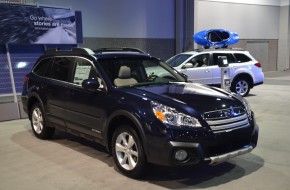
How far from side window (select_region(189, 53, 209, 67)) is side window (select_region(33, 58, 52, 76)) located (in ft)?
18.9

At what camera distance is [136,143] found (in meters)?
4.34

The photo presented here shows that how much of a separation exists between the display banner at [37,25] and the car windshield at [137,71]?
5.02m

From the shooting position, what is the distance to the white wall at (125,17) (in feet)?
44.3

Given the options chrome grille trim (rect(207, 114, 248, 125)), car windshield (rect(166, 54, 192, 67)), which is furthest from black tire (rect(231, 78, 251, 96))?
chrome grille trim (rect(207, 114, 248, 125))

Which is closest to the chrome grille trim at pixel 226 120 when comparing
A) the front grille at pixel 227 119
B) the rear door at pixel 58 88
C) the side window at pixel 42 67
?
the front grille at pixel 227 119

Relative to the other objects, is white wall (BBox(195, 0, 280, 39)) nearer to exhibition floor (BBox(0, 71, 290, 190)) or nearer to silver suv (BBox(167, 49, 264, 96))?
silver suv (BBox(167, 49, 264, 96))

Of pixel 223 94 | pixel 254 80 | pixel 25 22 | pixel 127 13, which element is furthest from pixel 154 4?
pixel 223 94

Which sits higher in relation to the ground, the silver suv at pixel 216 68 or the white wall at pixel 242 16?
the white wall at pixel 242 16

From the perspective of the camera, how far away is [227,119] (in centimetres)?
433

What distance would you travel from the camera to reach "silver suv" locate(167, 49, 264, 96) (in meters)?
11.1

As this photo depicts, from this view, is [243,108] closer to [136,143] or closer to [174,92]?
[174,92]

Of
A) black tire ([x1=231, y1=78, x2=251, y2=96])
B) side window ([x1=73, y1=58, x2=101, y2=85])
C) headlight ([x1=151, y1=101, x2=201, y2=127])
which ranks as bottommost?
black tire ([x1=231, y1=78, x2=251, y2=96])

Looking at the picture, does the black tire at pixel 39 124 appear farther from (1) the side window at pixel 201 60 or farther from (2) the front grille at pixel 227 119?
(1) the side window at pixel 201 60

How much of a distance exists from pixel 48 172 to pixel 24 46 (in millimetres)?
5938
